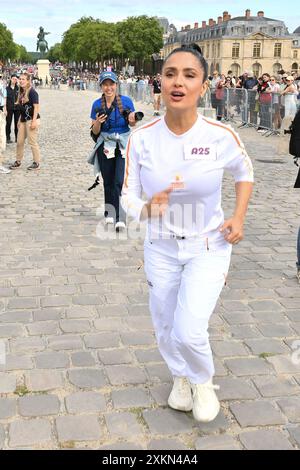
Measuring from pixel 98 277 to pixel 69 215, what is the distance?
2887mm

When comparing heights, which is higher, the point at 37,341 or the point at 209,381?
the point at 209,381

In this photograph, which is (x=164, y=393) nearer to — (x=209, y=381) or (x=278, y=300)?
(x=209, y=381)

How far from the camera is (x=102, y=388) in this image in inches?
151

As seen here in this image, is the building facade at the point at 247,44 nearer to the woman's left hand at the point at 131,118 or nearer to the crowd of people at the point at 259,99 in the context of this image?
the crowd of people at the point at 259,99

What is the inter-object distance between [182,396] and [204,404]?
0.59ft

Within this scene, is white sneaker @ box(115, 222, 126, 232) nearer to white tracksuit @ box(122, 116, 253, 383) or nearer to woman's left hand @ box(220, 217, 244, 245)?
white tracksuit @ box(122, 116, 253, 383)

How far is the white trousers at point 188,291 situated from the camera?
3.19m

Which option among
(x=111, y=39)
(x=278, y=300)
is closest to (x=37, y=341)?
(x=278, y=300)

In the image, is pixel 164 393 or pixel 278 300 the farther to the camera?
pixel 278 300

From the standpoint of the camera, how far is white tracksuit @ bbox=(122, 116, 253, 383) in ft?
10.3

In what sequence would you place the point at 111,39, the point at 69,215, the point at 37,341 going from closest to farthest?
1. the point at 37,341
2. the point at 69,215
3. the point at 111,39

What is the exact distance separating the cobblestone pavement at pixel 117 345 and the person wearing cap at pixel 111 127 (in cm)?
79

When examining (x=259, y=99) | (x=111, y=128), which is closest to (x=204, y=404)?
(x=111, y=128)

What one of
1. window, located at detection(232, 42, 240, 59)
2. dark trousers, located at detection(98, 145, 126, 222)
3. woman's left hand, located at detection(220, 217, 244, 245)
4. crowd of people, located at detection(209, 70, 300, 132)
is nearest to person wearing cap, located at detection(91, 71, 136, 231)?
dark trousers, located at detection(98, 145, 126, 222)
